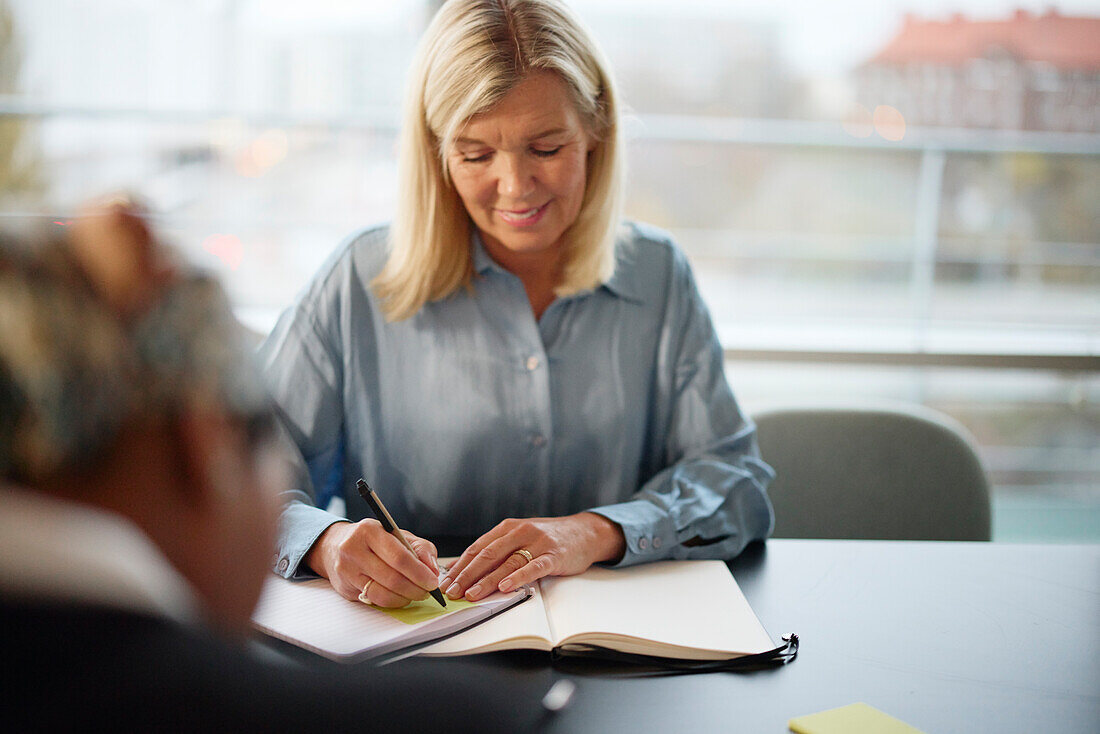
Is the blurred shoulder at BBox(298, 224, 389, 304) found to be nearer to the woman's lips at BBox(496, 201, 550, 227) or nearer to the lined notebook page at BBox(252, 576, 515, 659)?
the woman's lips at BBox(496, 201, 550, 227)

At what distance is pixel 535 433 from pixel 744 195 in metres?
1.80

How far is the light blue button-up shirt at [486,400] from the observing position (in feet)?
4.88

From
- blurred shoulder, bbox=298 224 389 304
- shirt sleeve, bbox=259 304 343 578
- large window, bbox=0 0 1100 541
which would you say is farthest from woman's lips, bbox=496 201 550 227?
large window, bbox=0 0 1100 541

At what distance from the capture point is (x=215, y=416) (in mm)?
467

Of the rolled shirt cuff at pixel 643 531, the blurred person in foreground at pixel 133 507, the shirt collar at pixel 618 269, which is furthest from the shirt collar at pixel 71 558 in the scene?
the shirt collar at pixel 618 269

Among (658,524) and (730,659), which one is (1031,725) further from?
(658,524)

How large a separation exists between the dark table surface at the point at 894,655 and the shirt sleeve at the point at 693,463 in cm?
6

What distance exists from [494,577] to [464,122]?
67 centimetres

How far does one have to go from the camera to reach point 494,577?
1.13 m

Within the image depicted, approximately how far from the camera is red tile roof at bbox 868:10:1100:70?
3043 mm

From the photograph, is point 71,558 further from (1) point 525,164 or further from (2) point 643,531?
(1) point 525,164

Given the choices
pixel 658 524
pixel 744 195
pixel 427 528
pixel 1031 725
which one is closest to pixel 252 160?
pixel 744 195

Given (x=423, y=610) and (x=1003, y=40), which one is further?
(x=1003, y=40)

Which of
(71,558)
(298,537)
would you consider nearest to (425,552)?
(298,537)
